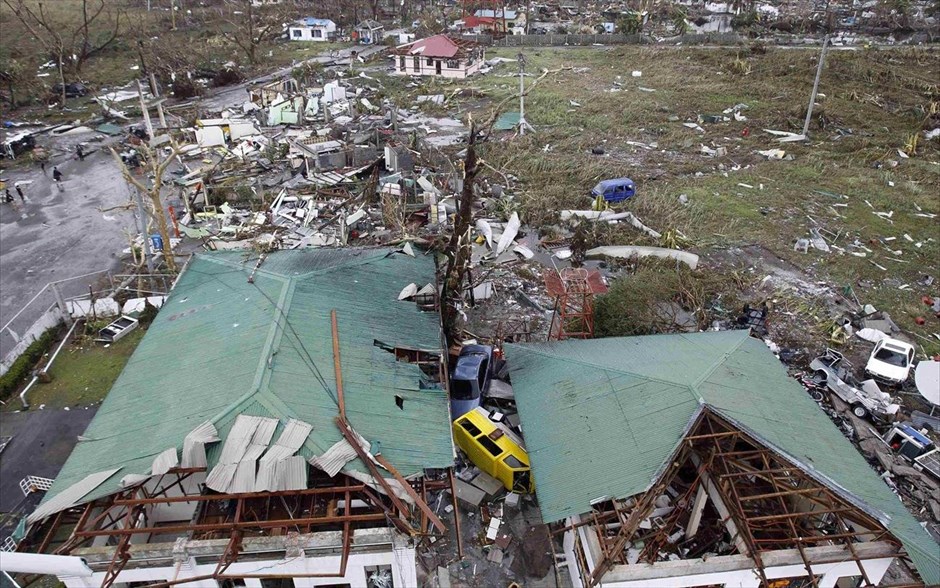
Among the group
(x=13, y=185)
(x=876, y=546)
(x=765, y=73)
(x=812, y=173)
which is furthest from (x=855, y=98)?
(x=13, y=185)

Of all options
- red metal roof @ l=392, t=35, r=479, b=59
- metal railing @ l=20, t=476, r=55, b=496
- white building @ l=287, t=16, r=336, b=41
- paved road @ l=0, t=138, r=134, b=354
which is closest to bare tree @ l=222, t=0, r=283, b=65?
white building @ l=287, t=16, r=336, b=41

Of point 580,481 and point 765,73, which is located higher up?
point 765,73

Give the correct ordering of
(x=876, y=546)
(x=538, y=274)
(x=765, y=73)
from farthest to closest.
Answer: (x=765, y=73) → (x=538, y=274) → (x=876, y=546)

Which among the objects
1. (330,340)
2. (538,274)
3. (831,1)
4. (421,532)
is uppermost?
(831,1)

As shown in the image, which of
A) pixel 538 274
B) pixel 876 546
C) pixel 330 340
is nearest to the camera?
pixel 876 546

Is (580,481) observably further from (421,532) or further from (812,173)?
(812,173)

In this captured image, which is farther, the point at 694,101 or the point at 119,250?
the point at 694,101

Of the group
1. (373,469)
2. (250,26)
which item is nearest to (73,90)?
(250,26)
